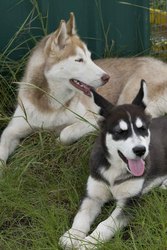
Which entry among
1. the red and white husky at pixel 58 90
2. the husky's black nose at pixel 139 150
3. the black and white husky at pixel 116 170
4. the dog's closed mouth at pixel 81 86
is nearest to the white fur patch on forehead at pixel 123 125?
the black and white husky at pixel 116 170

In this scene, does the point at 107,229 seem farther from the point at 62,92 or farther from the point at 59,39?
the point at 59,39

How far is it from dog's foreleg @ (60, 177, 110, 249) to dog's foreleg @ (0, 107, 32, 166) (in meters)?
1.21

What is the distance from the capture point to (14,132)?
17.8ft

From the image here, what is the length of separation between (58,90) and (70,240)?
1702mm

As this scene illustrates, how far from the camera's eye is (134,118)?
4.18 metres

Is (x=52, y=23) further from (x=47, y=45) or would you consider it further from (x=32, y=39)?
(x=47, y=45)

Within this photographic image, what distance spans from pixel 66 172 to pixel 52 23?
2.03 metres

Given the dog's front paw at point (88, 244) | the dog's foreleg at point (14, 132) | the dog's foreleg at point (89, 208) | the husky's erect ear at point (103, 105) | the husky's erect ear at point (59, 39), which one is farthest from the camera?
the dog's foreleg at point (14, 132)

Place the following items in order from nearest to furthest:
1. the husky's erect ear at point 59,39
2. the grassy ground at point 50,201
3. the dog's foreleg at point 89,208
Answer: the grassy ground at point 50,201
the dog's foreleg at point 89,208
the husky's erect ear at point 59,39

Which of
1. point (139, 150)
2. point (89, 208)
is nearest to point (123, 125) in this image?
point (139, 150)

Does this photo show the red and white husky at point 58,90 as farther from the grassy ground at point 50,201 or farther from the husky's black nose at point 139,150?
the husky's black nose at point 139,150

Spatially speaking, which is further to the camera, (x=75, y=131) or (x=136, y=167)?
(x=75, y=131)

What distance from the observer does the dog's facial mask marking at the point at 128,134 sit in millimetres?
4055

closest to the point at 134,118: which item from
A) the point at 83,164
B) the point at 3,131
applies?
the point at 83,164
